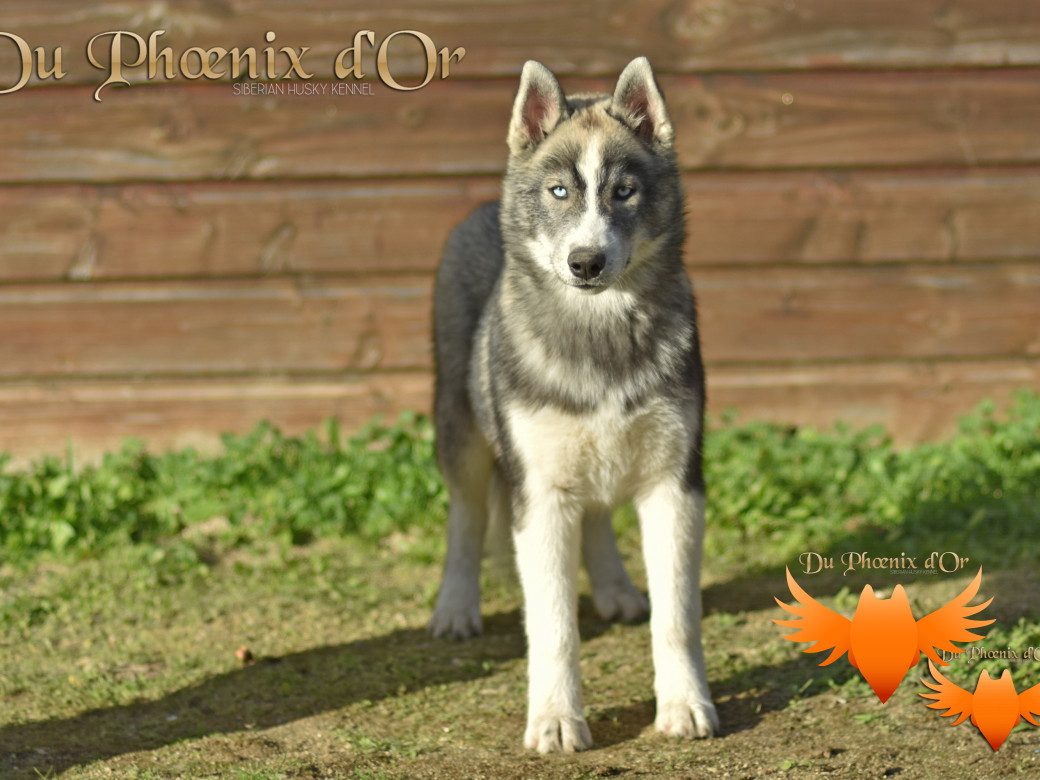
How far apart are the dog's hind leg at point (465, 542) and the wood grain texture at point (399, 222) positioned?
1572mm

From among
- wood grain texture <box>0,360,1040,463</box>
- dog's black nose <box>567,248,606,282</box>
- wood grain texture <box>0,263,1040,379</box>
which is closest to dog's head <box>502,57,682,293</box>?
dog's black nose <box>567,248,606,282</box>

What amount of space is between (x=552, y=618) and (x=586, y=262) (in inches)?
38.8

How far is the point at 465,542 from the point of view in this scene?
12.7ft

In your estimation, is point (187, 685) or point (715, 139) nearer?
point (187, 685)

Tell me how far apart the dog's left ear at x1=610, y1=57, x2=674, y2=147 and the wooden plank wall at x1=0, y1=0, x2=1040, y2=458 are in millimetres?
1974

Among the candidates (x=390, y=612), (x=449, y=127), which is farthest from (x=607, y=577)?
(x=449, y=127)

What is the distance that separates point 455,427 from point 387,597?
0.78m

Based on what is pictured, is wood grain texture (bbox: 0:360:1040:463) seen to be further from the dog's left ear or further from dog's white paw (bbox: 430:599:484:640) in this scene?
the dog's left ear

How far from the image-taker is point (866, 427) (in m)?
5.25

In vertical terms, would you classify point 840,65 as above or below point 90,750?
above

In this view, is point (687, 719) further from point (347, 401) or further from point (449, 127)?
point (449, 127)

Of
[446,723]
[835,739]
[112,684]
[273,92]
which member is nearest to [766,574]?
[835,739]

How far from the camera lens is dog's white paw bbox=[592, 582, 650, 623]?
12.5ft

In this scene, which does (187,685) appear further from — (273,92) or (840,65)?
(840,65)
